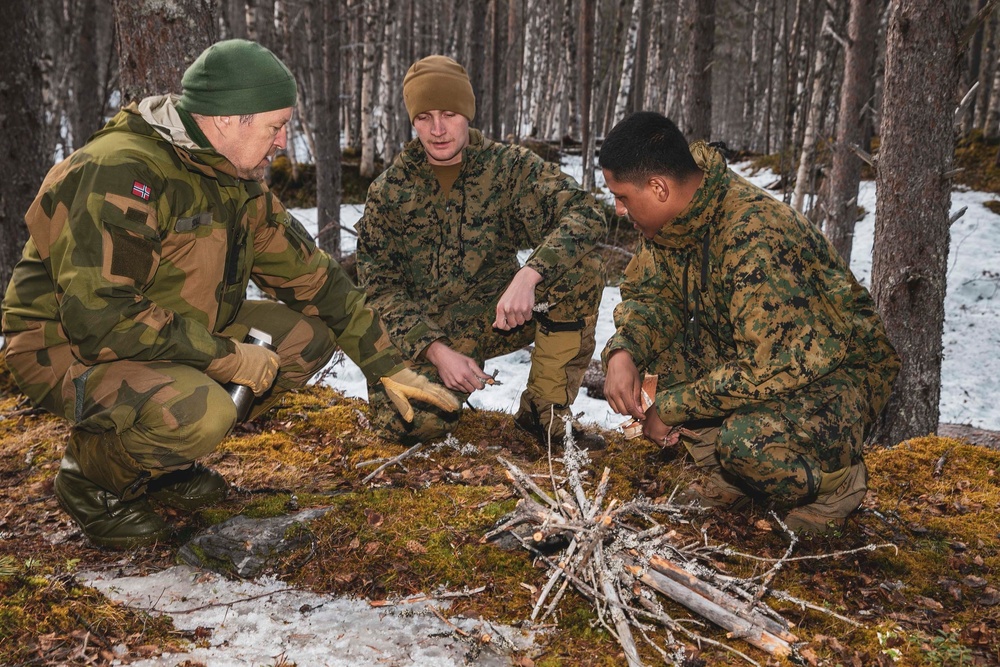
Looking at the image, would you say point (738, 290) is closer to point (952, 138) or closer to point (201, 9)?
point (952, 138)

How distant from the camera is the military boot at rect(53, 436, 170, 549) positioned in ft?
8.93

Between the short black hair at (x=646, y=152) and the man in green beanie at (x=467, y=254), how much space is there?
80 cm

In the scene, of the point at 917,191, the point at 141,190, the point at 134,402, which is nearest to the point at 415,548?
the point at 134,402

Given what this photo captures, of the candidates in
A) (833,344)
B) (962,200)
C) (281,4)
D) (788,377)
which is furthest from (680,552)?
(281,4)

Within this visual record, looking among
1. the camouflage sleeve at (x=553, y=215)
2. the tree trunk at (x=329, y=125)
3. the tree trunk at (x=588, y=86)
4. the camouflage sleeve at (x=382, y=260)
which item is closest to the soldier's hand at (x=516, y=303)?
the camouflage sleeve at (x=553, y=215)

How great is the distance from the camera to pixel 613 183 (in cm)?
289

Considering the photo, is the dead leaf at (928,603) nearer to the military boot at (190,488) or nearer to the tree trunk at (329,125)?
the military boot at (190,488)

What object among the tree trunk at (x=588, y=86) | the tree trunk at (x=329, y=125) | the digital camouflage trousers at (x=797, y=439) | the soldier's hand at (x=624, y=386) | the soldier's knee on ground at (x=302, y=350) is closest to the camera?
the digital camouflage trousers at (x=797, y=439)

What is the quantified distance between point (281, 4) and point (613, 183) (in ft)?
43.9

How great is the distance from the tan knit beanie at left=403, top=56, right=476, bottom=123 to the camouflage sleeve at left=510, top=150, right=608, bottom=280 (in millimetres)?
504

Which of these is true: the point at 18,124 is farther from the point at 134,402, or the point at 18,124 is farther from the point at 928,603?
the point at 928,603

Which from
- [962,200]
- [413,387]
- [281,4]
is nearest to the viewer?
[413,387]

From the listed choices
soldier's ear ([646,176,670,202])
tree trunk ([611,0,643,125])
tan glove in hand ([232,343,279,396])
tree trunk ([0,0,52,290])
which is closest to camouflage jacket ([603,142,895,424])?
soldier's ear ([646,176,670,202])

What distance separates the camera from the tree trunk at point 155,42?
3.95m
